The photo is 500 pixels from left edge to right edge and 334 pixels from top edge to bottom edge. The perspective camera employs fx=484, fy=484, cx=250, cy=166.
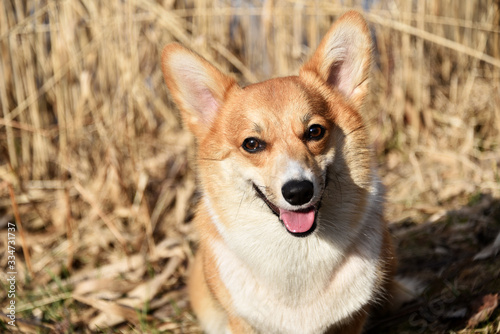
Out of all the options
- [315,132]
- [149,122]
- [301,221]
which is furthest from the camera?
[149,122]

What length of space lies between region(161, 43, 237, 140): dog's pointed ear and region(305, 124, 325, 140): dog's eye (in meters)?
0.55

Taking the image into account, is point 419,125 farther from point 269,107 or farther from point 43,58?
point 43,58

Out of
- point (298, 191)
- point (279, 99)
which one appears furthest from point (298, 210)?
point (279, 99)

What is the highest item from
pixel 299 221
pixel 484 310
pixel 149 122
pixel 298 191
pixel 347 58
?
pixel 347 58

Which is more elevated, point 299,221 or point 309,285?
point 299,221

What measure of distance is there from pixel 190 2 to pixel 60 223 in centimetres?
216

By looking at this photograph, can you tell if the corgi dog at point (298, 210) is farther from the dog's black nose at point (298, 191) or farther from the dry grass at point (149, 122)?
the dry grass at point (149, 122)

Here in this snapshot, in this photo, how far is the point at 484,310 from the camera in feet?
7.43

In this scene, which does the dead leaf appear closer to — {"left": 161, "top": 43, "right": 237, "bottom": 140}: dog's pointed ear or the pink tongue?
the pink tongue

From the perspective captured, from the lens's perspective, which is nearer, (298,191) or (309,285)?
(298,191)

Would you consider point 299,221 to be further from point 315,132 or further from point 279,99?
point 279,99

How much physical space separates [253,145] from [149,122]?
2319mm

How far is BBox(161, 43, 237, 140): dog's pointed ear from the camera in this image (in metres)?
2.33

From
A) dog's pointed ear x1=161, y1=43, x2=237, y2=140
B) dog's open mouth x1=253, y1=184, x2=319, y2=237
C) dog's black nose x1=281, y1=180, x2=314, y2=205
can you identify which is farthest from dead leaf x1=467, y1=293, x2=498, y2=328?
dog's pointed ear x1=161, y1=43, x2=237, y2=140
